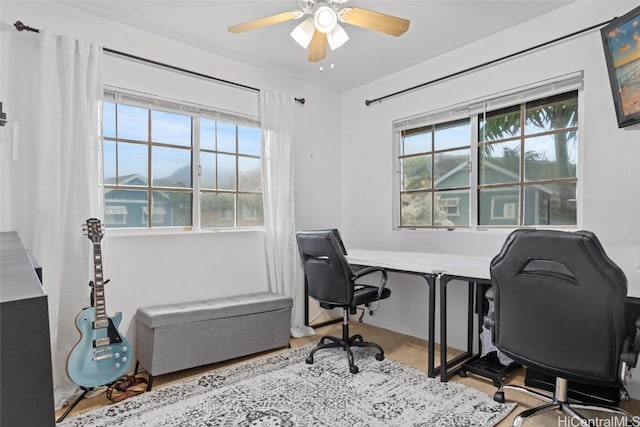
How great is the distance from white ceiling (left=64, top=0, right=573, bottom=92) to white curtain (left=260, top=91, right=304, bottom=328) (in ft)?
1.39

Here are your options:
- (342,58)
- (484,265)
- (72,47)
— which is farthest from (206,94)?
(484,265)

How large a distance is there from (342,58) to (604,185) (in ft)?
7.43

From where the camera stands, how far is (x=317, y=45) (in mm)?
2342

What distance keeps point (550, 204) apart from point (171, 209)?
2.98 m

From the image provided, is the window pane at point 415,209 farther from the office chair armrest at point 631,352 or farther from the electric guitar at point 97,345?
the electric guitar at point 97,345

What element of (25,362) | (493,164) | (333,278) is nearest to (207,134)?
(333,278)

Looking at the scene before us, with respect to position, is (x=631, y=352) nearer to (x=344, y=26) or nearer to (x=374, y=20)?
(x=374, y=20)

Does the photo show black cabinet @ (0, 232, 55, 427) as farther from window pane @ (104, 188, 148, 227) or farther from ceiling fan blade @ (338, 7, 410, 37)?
window pane @ (104, 188, 148, 227)

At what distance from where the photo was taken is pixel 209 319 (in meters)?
2.66

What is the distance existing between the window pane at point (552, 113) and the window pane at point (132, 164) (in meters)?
3.03

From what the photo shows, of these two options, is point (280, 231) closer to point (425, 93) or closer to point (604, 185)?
point (425, 93)

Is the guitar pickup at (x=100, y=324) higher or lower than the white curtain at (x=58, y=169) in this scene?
lower

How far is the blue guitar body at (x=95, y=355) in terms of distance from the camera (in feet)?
7.05

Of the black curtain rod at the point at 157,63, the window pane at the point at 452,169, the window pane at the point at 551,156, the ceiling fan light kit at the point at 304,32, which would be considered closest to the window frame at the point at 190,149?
the black curtain rod at the point at 157,63
